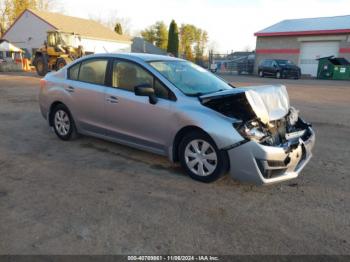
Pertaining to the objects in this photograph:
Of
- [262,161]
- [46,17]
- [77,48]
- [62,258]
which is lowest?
[62,258]

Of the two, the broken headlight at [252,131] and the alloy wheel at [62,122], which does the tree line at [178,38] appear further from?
the broken headlight at [252,131]

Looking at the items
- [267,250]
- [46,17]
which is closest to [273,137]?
[267,250]

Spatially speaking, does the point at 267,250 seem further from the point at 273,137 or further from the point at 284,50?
the point at 284,50

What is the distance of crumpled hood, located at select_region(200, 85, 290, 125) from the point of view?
3719 mm

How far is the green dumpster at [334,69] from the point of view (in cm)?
2698

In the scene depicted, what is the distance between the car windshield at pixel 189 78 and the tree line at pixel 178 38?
4312 cm

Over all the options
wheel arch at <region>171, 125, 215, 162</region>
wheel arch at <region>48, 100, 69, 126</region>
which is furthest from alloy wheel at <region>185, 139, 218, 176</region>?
wheel arch at <region>48, 100, 69, 126</region>

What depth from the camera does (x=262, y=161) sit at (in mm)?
3557

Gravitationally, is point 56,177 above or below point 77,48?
below

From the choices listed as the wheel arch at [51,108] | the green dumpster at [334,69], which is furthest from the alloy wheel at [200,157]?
the green dumpster at [334,69]

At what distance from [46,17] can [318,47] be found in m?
33.3

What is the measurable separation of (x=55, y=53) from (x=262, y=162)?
21.9m

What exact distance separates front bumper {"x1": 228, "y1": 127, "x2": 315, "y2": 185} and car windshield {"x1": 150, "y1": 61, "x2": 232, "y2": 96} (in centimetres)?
112

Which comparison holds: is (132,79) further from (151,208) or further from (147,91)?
(151,208)
